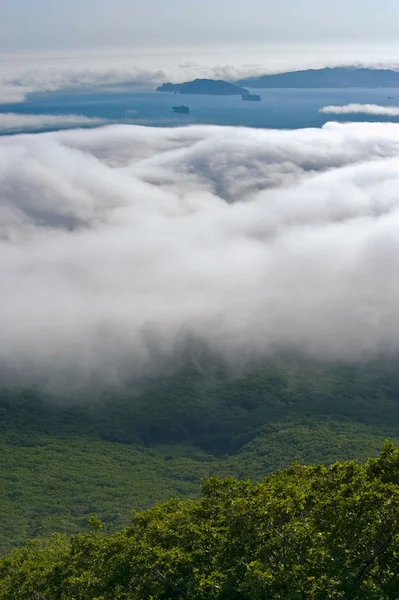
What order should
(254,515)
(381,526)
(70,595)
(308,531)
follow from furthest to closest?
(70,595) < (254,515) < (308,531) < (381,526)

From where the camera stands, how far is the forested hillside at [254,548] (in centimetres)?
3888

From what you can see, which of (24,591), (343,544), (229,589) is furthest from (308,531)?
(24,591)

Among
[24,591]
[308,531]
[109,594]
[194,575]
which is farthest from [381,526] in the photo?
[24,591]

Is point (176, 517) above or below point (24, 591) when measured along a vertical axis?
above

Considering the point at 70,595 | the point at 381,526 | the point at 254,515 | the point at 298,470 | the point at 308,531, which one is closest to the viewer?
the point at 381,526

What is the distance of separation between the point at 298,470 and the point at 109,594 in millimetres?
17597

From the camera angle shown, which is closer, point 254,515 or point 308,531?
point 308,531

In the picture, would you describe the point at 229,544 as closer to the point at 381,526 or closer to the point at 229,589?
the point at 229,589

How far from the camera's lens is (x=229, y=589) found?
42.4 metres

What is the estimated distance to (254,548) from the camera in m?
43.8

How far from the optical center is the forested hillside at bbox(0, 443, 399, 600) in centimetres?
3888

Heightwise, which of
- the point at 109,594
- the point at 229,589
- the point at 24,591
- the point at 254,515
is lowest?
the point at 24,591

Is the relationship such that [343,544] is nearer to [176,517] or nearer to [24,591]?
[176,517]

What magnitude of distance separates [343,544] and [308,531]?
105 inches
